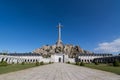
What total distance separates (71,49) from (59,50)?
84.3 feet

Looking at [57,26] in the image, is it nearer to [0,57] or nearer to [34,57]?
[34,57]

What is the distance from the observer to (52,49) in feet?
462

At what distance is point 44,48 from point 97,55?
65.8 m

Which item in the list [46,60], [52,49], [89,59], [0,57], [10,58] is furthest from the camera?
[52,49]

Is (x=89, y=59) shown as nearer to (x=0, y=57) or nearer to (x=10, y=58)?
(x=10, y=58)

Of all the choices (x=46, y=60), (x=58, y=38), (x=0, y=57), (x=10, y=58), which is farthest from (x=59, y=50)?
(x=0, y=57)

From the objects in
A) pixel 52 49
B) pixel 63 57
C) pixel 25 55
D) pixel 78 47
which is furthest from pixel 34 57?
pixel 78 47

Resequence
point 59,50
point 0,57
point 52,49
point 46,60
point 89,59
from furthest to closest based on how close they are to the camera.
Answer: point 52,49
point 59,50
point 89,59
point 46,60
point 0,57

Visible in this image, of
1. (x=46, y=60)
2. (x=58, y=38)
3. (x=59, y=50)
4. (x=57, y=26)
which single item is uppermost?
(x=57, y=26)

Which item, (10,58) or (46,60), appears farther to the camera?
(46,60)

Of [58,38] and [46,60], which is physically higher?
[58,38]

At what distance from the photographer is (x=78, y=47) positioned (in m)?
145

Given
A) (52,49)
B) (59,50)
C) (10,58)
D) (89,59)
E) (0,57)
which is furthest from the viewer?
(52,49)

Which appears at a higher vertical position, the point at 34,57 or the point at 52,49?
the point at 52,49
